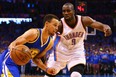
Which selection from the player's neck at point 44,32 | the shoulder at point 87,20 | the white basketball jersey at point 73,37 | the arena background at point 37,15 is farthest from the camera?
the arena background at point 37,15

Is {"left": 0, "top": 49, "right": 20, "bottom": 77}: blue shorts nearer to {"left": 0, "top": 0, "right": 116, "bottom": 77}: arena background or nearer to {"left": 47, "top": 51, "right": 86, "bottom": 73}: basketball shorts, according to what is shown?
{"left": 47, "top": 51, "right": 86, "bottom": 73}: basketball shorts

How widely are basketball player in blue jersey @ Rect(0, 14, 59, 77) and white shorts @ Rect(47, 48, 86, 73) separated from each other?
75 centimetres

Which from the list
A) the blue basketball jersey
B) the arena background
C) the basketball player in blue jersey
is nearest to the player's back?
the basketball player in blue jersey

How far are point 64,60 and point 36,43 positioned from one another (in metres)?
1.31

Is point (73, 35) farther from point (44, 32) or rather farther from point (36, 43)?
point (36, 43)

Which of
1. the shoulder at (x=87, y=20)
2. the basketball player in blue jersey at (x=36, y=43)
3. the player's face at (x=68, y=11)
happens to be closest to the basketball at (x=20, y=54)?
the basketball player in blue jersey at (x=36, y=43)

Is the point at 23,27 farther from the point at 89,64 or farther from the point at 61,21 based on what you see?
the point at 61,21

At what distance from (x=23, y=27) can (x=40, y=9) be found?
9.75 feet

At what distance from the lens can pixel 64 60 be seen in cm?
577

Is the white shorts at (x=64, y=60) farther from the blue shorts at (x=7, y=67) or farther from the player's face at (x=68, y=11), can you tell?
the blue shorts at (x=7, y=67)

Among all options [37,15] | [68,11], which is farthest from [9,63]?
[37,15]

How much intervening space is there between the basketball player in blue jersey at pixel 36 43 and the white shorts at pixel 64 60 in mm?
750

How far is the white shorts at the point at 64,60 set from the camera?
5539mm

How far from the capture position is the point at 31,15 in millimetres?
26203
